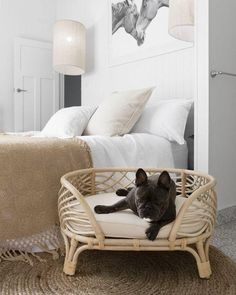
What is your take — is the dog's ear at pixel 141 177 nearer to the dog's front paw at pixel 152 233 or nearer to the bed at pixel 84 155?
the dog's front paw at pixel 152 233

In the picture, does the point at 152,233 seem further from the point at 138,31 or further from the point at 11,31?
the point at 11,31

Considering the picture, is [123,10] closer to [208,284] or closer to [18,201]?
[18,201]

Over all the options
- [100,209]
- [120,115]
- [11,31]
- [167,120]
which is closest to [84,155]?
[100,209]

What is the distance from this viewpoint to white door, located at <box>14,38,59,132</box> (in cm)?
411

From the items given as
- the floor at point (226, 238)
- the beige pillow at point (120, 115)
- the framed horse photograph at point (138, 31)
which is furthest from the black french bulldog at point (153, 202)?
the framed horse photograph at point (138, 31)

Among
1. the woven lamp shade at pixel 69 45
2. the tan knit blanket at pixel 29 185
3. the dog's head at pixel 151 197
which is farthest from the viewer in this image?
the woven lamp shade at pixel 69 45

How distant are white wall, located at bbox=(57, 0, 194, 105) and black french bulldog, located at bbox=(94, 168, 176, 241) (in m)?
1.56

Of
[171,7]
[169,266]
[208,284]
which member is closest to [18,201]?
[169,266]

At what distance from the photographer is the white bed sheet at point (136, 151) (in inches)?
74.5

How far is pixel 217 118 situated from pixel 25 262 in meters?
1.37

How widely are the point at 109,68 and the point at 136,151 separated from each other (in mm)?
1679

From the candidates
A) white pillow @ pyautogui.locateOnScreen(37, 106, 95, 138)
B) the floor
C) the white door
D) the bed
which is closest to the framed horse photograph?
white pillow @ pyautogui.locateOnScreen(37, 106, 95, 138)

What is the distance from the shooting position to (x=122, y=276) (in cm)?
138

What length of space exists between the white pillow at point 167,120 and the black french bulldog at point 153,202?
0.93 metres
